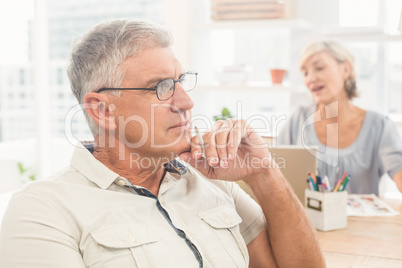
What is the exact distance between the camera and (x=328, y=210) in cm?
170

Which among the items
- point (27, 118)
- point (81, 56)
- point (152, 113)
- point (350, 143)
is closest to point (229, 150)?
point (152, 113)

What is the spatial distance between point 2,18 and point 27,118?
102cm

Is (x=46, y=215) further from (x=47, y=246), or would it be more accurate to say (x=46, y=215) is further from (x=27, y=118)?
(x=27, y=118)

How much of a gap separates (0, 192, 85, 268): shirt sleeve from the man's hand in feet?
1.34

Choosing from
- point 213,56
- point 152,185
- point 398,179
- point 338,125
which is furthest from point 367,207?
point 213,56

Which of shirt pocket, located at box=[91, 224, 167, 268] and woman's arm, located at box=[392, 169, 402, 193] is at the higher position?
shirt pocket, located at box=[91, 224, 167, 268]

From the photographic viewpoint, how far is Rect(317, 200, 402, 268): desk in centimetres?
142

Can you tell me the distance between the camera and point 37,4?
174 inches

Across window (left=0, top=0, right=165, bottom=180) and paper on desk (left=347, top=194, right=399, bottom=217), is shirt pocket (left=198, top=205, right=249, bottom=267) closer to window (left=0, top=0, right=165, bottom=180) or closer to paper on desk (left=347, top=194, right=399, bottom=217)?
paper on desk (left=347, top=194, right=399, bottom=217)

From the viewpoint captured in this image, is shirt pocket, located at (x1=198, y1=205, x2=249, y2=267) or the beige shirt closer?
the beige shirt

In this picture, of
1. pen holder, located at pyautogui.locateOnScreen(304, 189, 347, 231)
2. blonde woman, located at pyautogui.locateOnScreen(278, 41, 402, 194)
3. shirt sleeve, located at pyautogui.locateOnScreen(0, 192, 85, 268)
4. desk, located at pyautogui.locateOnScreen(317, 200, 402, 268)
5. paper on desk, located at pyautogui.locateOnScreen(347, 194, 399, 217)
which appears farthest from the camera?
blonde woman, located at pyautogui.locateOnScreen(278, 41, 402, 194)

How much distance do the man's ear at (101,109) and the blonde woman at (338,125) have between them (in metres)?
1.86

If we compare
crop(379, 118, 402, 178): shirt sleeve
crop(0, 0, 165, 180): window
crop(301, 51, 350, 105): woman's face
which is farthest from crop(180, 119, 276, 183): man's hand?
crop(0, 0, 165, 180): window

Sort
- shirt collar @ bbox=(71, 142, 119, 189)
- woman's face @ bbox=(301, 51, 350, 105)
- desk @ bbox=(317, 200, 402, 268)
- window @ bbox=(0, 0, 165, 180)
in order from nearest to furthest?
shirt collar @ bbox=(71, 142, 119, 189) < desk @ bbox=(317, 200, 402, 268) < woman's face @ bbox=(301, 51, 350, 105) < window @ bbox=(0, 0, 165, 180)
